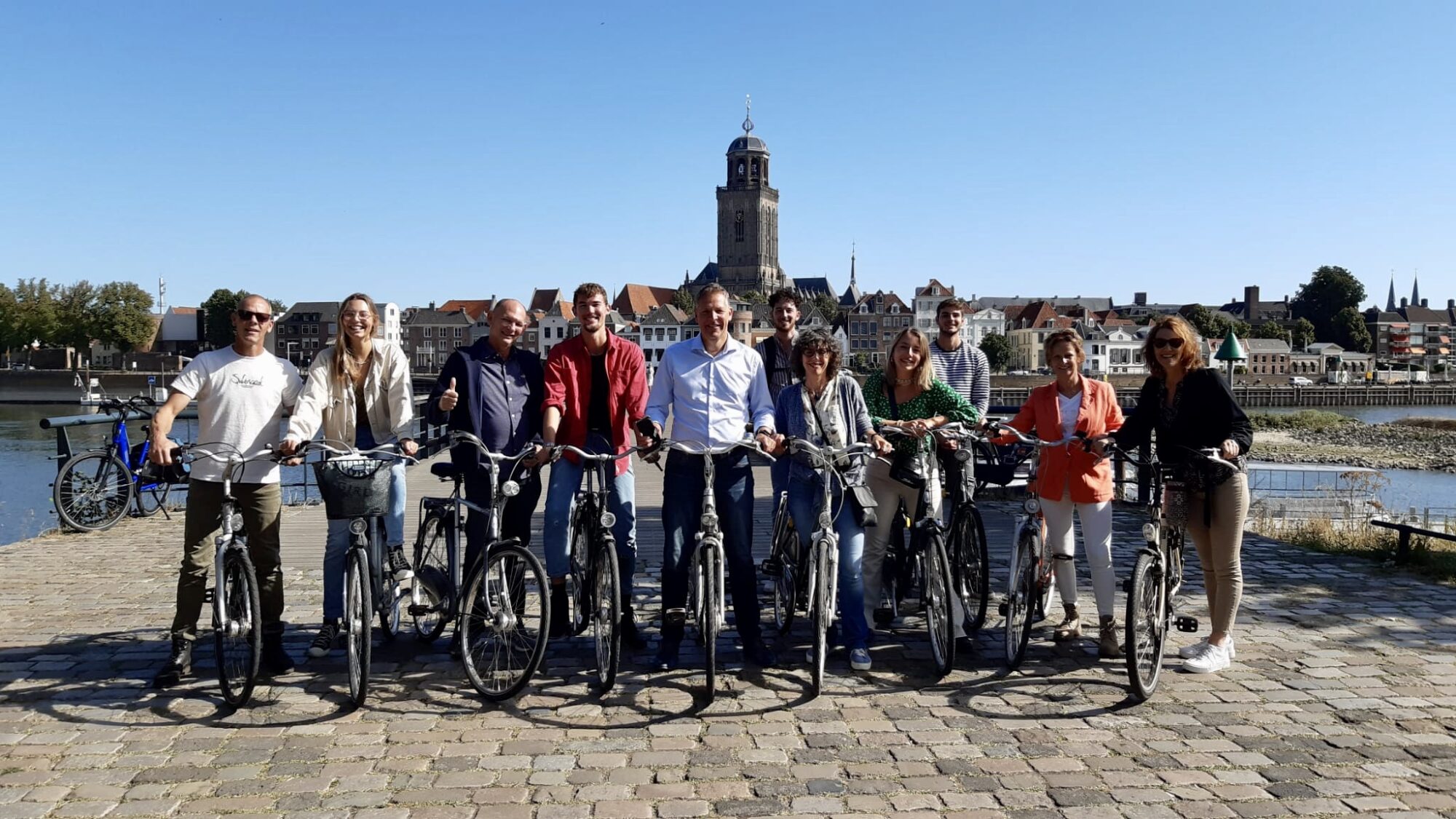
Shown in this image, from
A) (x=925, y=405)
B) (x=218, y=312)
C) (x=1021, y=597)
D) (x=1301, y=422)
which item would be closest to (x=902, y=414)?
(x=925, y=405)

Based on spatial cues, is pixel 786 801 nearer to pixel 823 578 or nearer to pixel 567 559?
pixel 823 578

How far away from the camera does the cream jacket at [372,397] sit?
545 centimetres

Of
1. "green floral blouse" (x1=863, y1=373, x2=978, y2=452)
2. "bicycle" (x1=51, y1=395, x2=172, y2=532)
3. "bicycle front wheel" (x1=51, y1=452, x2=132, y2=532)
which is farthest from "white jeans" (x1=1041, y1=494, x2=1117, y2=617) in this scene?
"bicycle front wheel" (x1=51, y1=452, x2=132, y2=532)

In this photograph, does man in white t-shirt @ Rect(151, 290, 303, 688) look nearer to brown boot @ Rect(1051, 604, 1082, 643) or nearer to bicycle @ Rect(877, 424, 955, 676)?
bicycle @ Rect(877, 424, 955, 676)

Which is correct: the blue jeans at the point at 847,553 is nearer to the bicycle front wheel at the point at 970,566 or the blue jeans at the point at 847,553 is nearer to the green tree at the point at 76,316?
the bicycle front wheel at the point at 970,566

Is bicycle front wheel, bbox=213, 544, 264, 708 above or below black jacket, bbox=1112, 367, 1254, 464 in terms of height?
below

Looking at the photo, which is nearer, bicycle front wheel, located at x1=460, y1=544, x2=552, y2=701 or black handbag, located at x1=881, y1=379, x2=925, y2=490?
bicycle front wheel, located at x1=460, y1=544, x2=552, y2=701

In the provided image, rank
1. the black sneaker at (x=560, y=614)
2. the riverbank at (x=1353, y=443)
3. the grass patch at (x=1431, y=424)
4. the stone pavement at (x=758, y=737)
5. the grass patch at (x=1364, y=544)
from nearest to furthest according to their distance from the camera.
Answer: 1. the stone pavement at (x=758, y=737)
2. the black sneaker at (x=560, y=614)
3. the grass patch at (x=1364, y=544)
4. the riverbank at (x=1353, y=443)
5. the grass patch at (x=1431, y=424)

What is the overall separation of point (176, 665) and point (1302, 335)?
13343 cm

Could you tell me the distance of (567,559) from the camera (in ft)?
18.3

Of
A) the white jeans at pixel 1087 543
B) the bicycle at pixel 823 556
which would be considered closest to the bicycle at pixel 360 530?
the bicycle at pixel 823 556

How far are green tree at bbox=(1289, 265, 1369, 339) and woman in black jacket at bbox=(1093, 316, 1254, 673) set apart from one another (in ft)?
441

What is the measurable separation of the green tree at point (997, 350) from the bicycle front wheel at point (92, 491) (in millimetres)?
99837

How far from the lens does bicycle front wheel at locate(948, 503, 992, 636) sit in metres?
5.91
